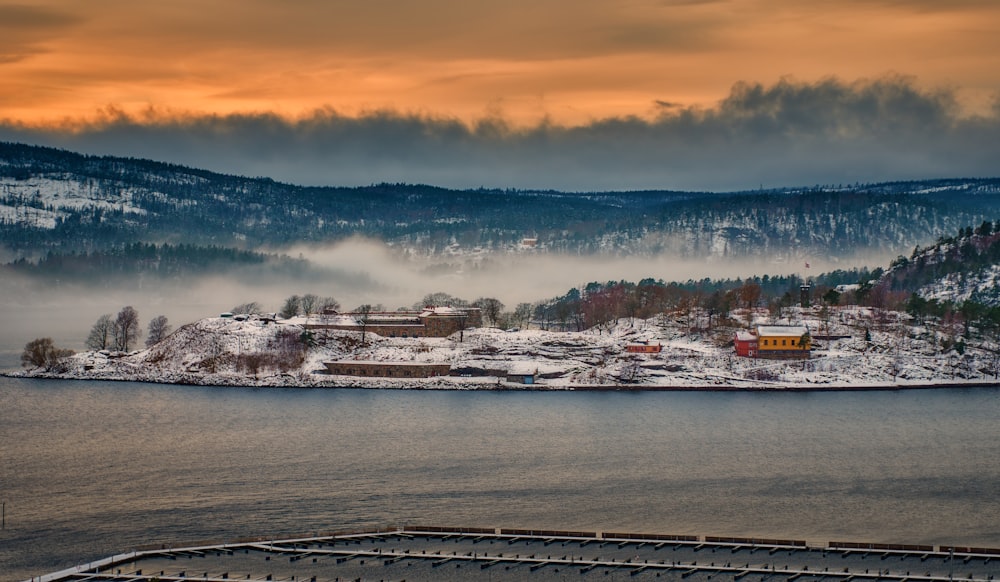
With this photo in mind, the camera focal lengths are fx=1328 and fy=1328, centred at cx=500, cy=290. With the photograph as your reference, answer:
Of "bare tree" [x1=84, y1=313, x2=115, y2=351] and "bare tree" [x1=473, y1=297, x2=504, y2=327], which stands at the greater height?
"bare tree" [x1=473, y1=297, x2=504, y2=327]

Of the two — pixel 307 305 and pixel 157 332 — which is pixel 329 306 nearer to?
pixel 307 305

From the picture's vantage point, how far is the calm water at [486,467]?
53031mm

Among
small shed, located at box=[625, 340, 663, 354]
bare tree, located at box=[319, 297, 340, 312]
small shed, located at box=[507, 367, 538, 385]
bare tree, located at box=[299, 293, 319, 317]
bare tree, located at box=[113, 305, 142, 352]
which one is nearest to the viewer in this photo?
small shed, located at box=[507, 367, 538, 385]

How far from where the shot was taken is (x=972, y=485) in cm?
5997

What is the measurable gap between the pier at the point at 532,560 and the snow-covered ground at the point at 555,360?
49.1 metres

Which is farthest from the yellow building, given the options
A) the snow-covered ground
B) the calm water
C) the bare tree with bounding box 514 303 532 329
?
the bare tree with bounding box 514 303 532 329

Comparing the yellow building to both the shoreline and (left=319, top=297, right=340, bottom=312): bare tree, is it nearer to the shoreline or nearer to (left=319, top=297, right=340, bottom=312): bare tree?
the shoreline

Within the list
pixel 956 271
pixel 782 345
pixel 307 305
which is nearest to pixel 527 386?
pixel 782 345

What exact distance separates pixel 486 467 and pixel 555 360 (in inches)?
1675

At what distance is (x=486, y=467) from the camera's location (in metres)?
63.9

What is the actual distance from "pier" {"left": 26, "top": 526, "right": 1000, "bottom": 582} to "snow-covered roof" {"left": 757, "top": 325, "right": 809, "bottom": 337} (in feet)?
192

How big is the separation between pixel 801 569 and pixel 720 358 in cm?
5942

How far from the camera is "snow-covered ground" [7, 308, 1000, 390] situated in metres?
101

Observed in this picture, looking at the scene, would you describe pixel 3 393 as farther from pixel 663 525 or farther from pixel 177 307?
pixel 177 307
